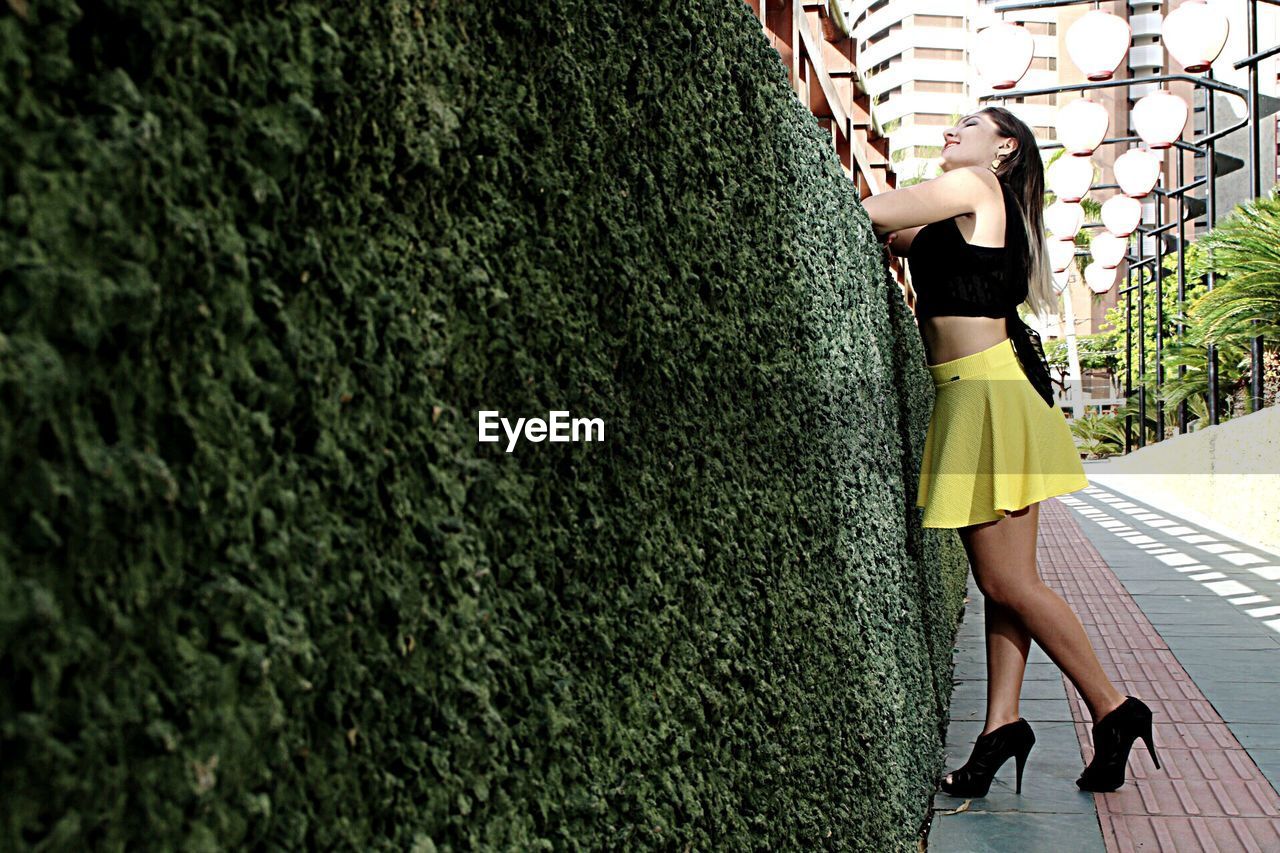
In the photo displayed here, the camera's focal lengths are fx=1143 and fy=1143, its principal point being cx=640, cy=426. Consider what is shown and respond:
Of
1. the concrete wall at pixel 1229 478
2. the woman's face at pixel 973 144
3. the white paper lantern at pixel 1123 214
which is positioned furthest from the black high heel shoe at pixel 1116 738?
the white paper lantern at pixel 1123 214

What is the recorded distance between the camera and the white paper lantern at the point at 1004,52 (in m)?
11.0

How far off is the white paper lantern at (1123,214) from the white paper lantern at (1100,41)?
6.28m

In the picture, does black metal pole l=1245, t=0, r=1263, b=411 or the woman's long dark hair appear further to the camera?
black metal pole l=1245, t=0, r=1263, b=411

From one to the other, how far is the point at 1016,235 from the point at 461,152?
330cm

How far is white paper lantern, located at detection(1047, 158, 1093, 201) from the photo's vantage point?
559 inches

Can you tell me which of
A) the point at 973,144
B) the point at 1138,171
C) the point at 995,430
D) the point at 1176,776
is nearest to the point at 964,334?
the point at 995,430

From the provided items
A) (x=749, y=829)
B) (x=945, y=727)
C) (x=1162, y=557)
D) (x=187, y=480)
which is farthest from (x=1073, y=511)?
(x=187, y=480)

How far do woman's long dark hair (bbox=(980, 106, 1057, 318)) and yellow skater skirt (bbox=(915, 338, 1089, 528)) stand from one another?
268 mm

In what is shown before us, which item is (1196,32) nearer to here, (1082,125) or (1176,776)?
(1082,125)

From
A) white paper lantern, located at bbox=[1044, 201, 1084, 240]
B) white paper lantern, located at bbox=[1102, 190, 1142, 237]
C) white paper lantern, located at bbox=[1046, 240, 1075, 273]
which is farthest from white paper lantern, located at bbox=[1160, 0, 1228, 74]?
white paper lantern, located at bbox=[1102, 190, 1142, 237]

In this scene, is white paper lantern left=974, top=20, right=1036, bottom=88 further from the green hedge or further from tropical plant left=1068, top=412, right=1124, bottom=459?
tropical plant left=1068, top=412, right=1124, bottom=459

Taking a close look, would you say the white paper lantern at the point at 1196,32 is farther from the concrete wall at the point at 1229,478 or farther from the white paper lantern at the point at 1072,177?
the concrete wall at the point at 1229,478

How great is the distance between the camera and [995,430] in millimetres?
3801

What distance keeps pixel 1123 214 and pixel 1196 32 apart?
6831mm
